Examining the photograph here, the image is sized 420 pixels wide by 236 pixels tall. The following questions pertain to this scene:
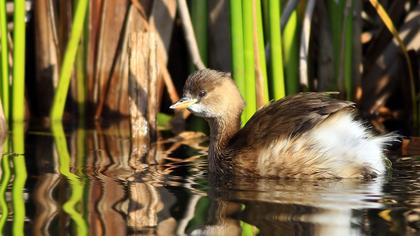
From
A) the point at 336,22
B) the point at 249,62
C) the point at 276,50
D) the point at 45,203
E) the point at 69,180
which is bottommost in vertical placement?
the point at 45,203

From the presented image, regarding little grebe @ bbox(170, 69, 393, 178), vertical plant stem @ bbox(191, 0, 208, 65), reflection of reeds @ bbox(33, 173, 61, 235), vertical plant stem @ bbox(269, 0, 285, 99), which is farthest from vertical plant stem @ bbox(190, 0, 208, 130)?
reflection of reeds @ bbox(33, 173, 61, 235)

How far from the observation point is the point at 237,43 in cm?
587

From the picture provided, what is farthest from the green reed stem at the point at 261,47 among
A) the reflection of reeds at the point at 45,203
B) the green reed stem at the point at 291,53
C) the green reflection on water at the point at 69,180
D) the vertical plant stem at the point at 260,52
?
the reflection of reeds at the point at 45,203

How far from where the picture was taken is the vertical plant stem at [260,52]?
19.4 feet

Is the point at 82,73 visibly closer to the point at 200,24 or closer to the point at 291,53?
the point at 200,24

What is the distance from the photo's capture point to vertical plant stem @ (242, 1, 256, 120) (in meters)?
5.77

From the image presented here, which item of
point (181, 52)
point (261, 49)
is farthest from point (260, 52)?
point (181, 52)

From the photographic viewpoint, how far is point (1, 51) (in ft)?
22.2

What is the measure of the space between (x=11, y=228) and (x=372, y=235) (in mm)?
1351

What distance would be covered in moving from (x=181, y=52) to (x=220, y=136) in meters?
2.14

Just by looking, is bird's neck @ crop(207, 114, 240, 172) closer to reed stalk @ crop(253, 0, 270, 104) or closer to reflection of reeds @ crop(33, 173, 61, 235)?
reed stalk @ crop(253, 0, 270, 104)

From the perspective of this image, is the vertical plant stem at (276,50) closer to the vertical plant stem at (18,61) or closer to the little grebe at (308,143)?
the little grebe at (308,143)

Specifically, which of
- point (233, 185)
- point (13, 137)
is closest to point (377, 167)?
point (233, 185)

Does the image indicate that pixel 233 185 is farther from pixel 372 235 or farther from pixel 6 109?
pixel 6 109
